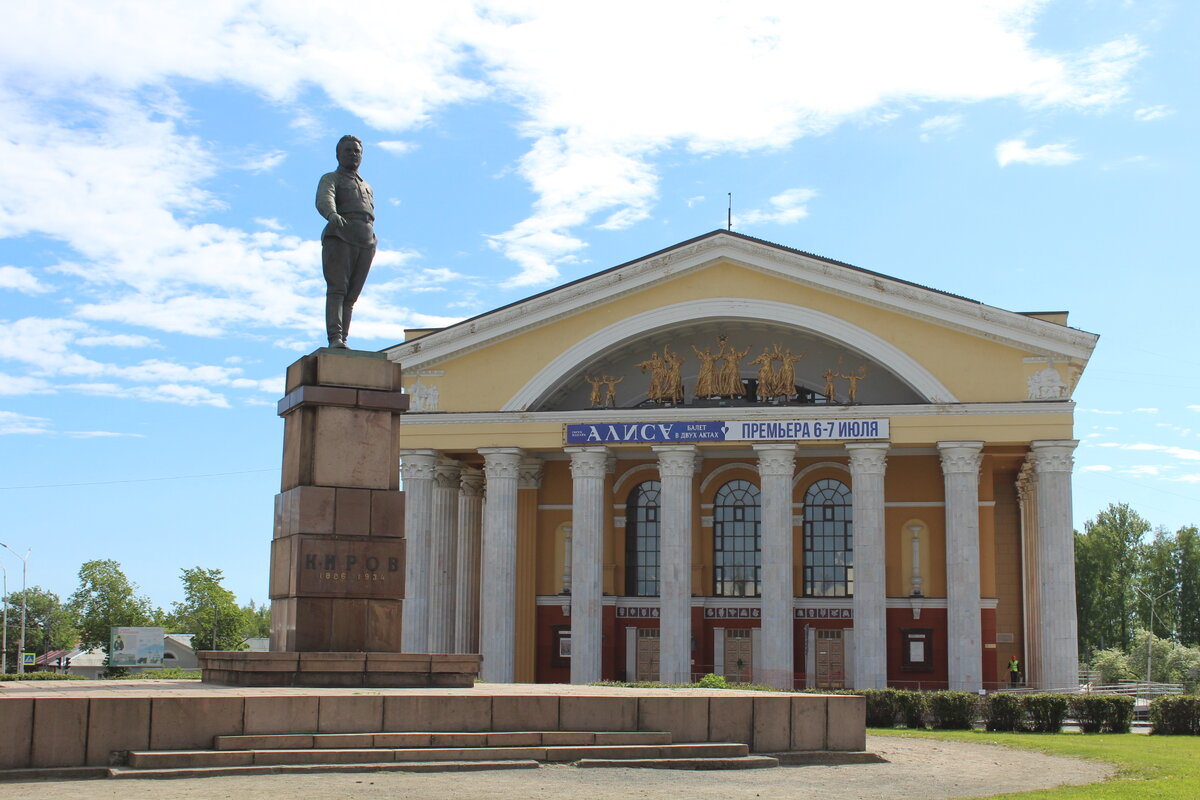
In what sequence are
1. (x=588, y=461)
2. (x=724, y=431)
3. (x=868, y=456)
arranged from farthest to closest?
(x=588, y=461), (x=724, y=431), (x=868, y=456)

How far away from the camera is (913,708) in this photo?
24438 mm

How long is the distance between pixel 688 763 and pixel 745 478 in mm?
26299

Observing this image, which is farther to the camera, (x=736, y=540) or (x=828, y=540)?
(x=736, y=540)

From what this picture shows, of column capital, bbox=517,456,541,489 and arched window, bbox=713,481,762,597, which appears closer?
arched window, bbox=713,481,762,597

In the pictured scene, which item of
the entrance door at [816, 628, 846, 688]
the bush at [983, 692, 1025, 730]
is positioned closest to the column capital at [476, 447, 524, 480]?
the entrance door at [816, 628, 846, 688]

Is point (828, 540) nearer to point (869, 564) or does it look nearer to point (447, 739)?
point (869, 564)

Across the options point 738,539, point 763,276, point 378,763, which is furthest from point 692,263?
point 378,763

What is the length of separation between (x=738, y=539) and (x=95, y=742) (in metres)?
28.9

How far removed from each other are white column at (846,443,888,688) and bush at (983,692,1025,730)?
945cm

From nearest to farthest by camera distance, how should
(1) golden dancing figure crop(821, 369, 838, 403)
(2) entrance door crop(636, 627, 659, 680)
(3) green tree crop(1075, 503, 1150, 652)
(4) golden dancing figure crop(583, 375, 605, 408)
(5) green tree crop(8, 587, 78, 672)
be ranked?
(1) golden dancing figure crop(821, 369, 838, 403) → (4) golden dancing figure crop(583, 375, 605, 408) → (2) entrance door crop(636, 627, 659, 680) → (3) green tree crop(1075, 503, 1150, 652) → (5) green tree crop(8, 587, 78, 672)

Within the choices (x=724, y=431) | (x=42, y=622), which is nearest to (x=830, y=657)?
(x=724, y=431)

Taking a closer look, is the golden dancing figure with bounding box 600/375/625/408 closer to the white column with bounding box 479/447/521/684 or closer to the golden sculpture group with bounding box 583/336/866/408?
the golden sculpture group with bounding box 583/336/866/408

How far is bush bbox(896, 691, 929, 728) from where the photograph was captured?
24.5 metres

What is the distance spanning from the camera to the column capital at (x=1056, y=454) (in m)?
33.1
